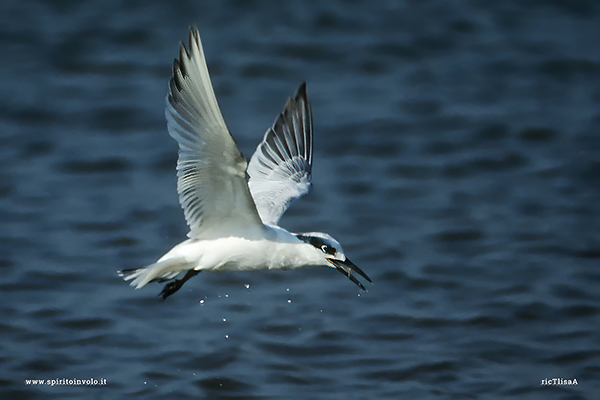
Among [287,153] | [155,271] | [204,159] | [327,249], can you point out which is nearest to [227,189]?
[204,159]

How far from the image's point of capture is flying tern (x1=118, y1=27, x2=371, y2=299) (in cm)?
495

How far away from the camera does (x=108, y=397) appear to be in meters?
6.80

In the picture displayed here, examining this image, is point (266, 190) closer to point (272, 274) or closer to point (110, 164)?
point (272, 274)

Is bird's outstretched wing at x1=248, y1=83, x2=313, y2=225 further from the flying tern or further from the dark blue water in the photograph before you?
the dark blue water

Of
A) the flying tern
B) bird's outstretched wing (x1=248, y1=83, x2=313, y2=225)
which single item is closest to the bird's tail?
the flying tern

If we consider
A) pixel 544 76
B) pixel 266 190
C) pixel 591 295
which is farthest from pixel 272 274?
pixel 544 76

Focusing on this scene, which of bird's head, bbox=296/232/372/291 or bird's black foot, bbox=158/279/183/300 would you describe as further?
bird's black foot, bbox=158/279/183/300

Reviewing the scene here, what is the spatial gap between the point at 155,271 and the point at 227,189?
88 cm

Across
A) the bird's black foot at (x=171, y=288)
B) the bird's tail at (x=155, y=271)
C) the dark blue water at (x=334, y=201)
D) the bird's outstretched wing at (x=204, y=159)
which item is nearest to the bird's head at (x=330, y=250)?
the bird's outstretched wing at (x=204, y=159)

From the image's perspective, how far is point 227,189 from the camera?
5.41 m

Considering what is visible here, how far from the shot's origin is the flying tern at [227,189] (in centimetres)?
495

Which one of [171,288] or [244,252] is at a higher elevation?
[244,252]

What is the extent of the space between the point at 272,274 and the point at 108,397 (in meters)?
2.33

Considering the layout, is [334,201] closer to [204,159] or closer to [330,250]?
[330,250]
